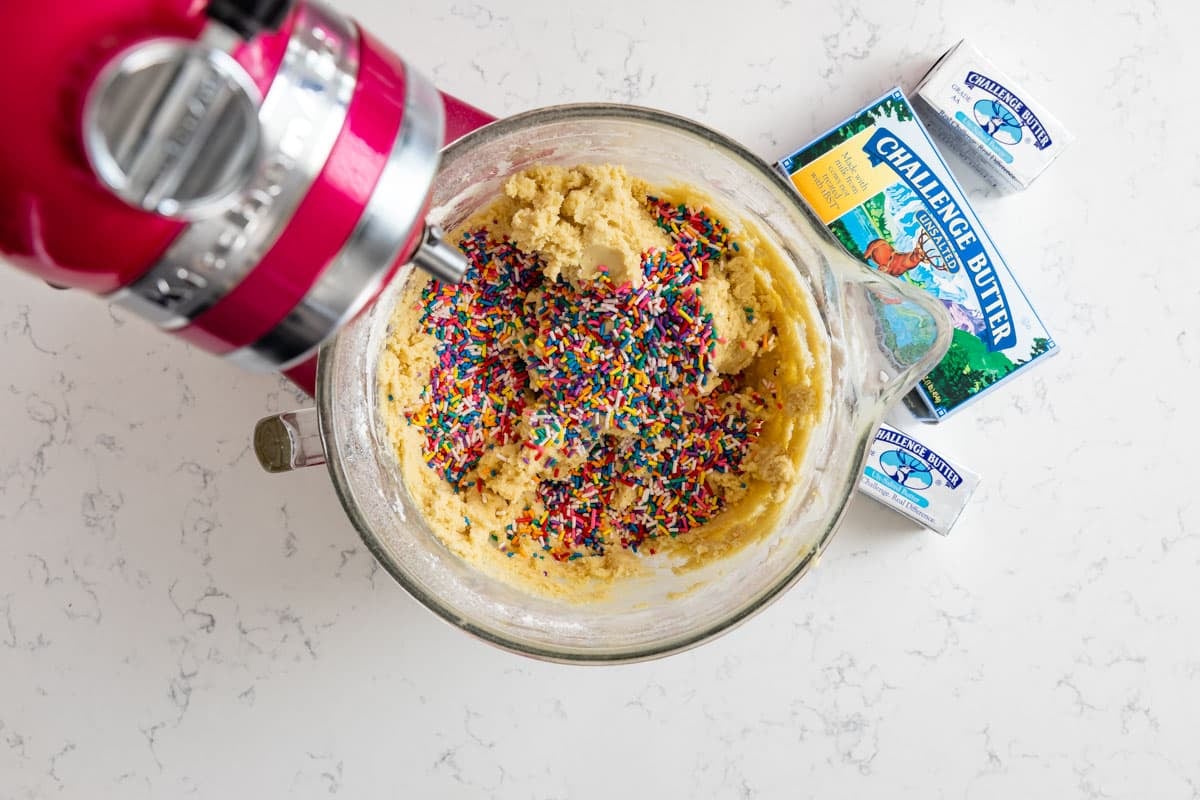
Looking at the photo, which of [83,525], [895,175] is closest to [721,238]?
[895,175]

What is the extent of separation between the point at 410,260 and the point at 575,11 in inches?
32.4

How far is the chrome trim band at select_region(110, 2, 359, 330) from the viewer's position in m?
0.77

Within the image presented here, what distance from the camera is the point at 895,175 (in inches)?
60.2

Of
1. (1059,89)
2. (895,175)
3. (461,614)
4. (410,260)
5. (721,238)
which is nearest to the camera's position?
(410,260)

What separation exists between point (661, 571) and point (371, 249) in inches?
30.8

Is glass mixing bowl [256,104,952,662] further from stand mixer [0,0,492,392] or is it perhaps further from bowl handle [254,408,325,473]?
stand mixer [0,0,492,392]

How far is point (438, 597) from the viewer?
4.13 feet

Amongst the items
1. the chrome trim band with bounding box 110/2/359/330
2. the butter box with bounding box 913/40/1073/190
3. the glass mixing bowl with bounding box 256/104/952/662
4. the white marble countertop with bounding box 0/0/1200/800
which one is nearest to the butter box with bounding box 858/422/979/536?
the white marble countertop with bounding box 0/0/1200/800

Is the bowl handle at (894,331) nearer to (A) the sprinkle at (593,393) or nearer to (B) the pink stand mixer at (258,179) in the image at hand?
(B) the pink stand mixer at (258,179)

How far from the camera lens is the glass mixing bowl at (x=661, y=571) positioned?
4.08 ft

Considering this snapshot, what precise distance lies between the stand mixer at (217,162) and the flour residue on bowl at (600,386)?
45cm

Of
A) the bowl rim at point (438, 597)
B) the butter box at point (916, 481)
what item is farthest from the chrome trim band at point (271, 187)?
the butter box at point (916, 481)

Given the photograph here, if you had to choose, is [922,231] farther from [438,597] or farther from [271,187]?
[271,187]

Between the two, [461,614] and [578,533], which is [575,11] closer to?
[578,533]
